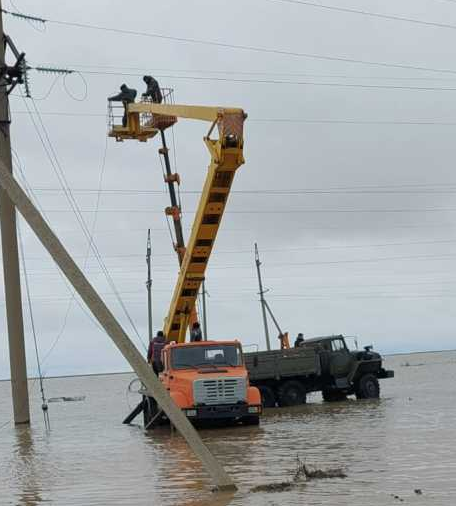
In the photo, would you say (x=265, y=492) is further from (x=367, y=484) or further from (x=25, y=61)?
(x=25, y=61)

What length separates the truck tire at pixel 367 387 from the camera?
3033cm

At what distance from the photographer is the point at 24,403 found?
2511 centimetres

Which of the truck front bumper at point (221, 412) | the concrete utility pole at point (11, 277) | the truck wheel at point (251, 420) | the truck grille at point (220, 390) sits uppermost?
the concrete utility pole at point (11, 277)

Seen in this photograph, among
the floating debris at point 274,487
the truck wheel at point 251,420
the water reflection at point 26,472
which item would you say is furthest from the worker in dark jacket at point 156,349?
the floating debris at point 274,487

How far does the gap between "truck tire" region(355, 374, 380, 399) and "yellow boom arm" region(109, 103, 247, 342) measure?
696cm

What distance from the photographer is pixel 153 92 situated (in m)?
28.5

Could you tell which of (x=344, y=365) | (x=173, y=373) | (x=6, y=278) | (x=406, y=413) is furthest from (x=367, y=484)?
(x=344, y=365)

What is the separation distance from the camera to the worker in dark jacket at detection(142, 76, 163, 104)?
2848 centimetres

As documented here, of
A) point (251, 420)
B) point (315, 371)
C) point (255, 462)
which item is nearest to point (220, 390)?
point (251, 420)

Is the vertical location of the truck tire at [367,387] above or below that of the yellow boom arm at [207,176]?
below

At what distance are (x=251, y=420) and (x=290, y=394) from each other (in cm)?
774

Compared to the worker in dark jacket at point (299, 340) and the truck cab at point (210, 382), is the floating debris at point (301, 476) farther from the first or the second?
the worker in dark jacket at point (299, 340)

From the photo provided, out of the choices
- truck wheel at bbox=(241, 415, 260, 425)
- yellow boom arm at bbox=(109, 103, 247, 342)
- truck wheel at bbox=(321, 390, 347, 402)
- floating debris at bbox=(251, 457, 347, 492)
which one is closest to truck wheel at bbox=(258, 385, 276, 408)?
truck wheel at bbox=(321, 390, 347, 402)

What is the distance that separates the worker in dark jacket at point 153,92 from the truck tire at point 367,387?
10.8 m
